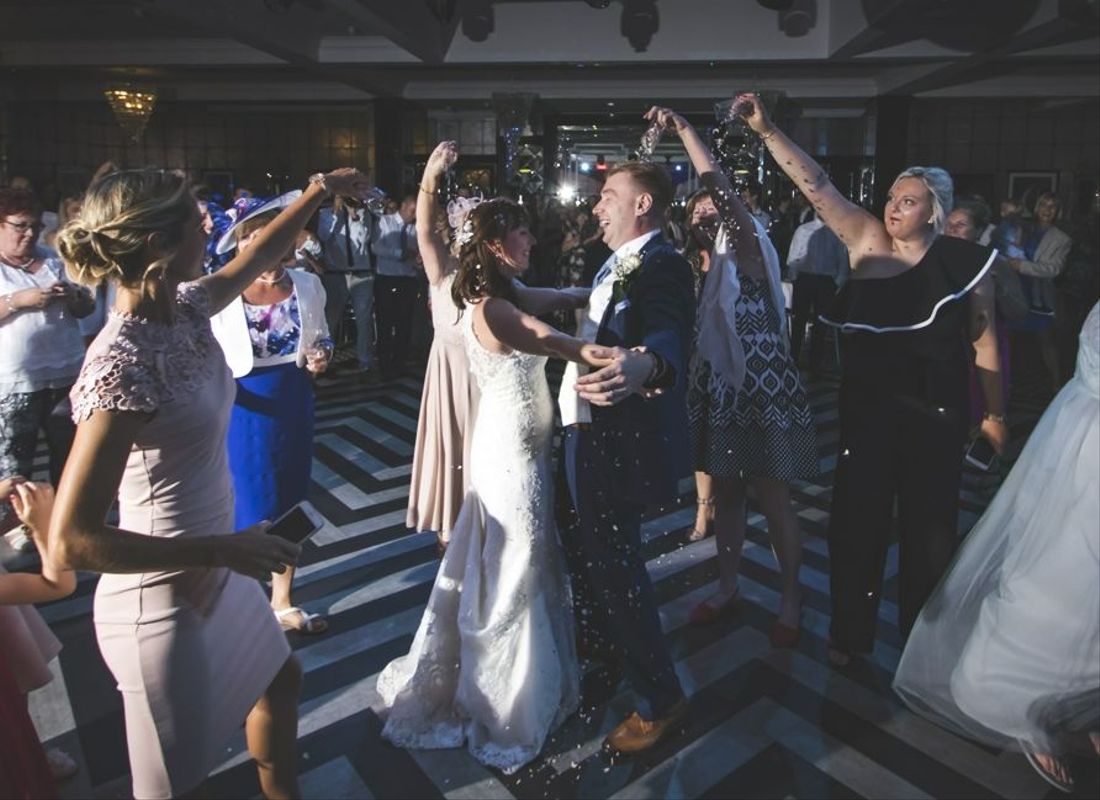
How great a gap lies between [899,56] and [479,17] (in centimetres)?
466

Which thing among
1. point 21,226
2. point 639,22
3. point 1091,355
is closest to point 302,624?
point 21,226

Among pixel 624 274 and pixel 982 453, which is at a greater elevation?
pixel 624 274

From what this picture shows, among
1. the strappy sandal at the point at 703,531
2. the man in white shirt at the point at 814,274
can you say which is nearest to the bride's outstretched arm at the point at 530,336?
the strappy sandal at the point at 703,531

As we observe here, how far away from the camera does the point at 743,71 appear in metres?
10.7

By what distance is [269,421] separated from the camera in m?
2.79

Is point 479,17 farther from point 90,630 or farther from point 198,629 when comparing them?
point 198,629

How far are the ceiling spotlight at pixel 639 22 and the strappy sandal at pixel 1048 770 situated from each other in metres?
8.90

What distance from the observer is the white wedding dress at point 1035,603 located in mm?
2129

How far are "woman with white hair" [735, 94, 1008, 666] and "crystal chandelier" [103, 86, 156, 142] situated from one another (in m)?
9.35

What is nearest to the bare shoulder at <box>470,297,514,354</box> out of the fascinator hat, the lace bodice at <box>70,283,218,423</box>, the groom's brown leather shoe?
the lace bodice at <box>70,283,218,423</box>

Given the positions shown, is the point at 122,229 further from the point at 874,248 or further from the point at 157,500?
the point at 874,248

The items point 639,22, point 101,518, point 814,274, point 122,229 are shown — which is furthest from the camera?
point 639,22

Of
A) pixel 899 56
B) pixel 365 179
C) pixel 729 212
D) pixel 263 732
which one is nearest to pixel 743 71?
pixel 899 56

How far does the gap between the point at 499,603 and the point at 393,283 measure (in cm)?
588
